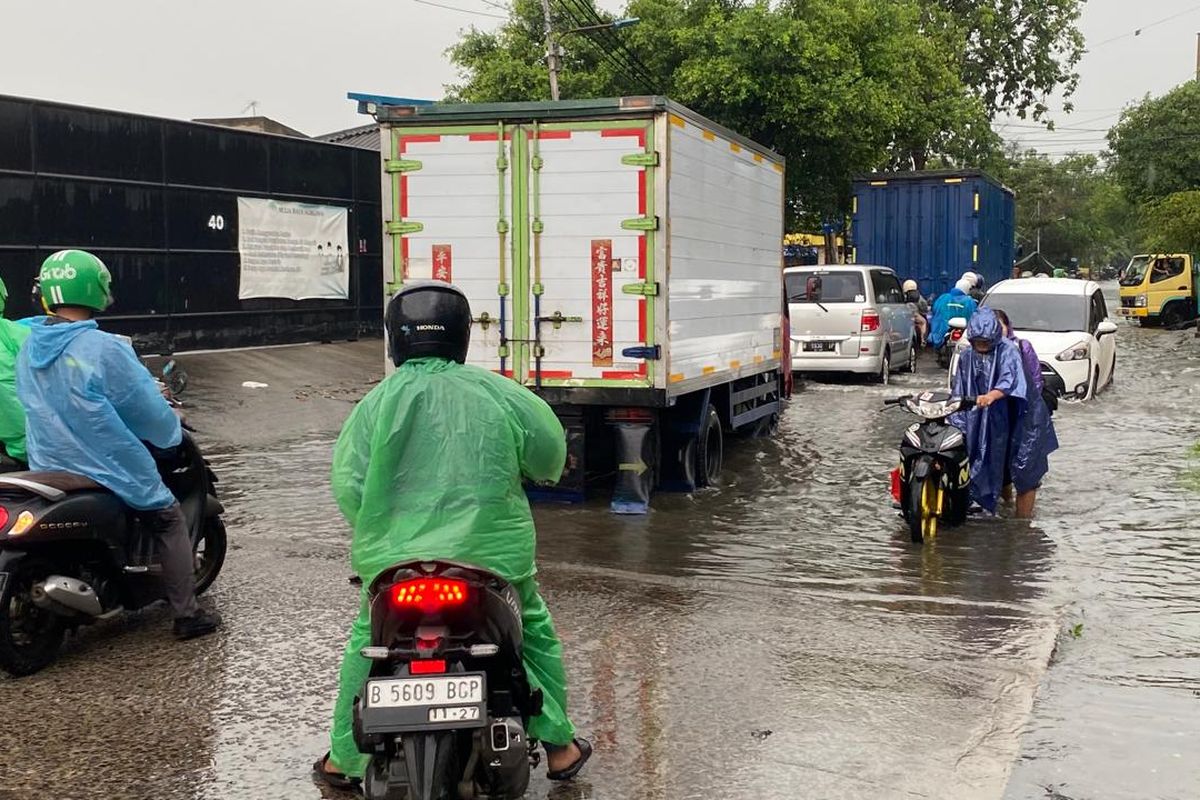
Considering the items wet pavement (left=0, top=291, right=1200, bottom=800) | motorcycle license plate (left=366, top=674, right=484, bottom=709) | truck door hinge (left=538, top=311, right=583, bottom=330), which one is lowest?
wet pavement (left=0, top=291, right=1200, bottom=800)

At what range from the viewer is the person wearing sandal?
143 inches

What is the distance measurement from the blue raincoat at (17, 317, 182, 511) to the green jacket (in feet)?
2.22

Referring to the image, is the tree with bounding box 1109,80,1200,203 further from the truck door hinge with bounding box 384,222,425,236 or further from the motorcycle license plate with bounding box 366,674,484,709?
the motorcycle license plate with bounding box 366,674,484,709

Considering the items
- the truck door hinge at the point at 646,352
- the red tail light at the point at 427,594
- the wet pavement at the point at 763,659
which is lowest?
the wet pavement at the point at 763,659

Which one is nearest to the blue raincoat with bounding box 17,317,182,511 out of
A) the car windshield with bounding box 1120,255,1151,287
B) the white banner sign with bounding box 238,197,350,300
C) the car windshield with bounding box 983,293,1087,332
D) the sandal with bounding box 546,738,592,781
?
the sandal with bounding box 546,738,592,781

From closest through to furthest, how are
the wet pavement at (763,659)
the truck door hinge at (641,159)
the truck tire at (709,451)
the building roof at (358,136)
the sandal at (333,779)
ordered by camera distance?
the sandal at (333,779) < the wet pavement at (763,659) < the truck door hinge at (641,159) < the truck tire at (709,451) < the building roof at (358,136)

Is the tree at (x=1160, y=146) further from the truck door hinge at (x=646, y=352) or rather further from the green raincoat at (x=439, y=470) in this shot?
the green raincoat at (x=439, y=470)

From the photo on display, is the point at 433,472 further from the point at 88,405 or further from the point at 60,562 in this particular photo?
the point at 60,562

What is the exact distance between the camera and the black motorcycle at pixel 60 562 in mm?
5227

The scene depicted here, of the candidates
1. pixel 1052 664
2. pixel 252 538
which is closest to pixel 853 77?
pixel 252 538

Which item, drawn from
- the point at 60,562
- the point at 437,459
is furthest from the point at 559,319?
the point at 437,459

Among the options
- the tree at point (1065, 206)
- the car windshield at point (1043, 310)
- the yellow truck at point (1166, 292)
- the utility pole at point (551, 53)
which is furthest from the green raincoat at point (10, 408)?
the tree at point (1065, 206)

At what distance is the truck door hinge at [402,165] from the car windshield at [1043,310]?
8.81 meters

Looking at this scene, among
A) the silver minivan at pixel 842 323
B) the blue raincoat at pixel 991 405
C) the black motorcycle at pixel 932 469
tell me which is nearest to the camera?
the black motorcycle at pixel 932 469
